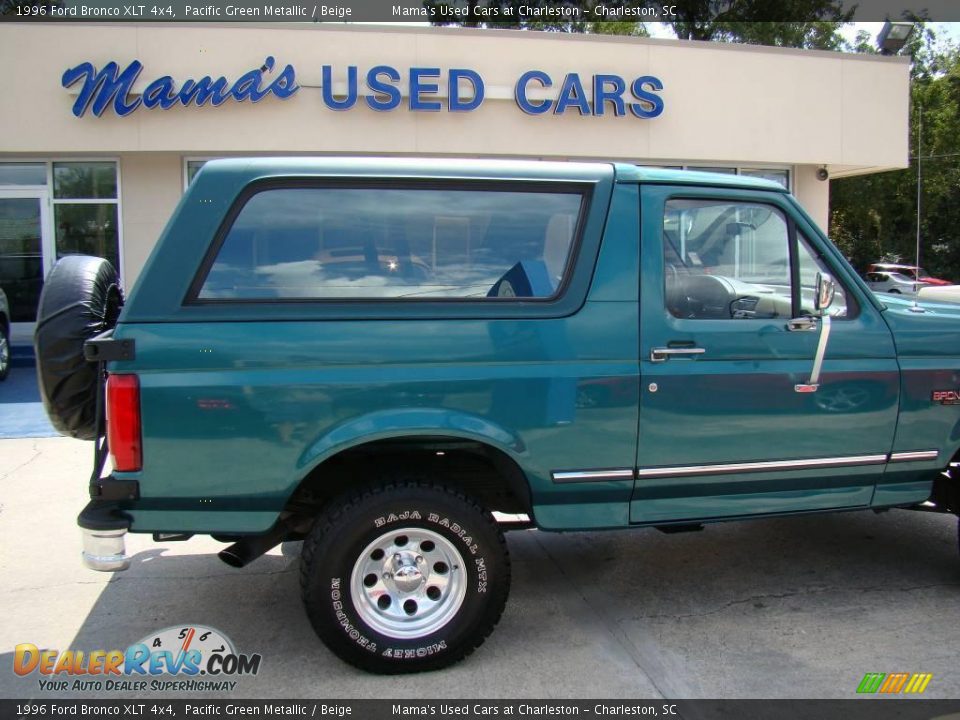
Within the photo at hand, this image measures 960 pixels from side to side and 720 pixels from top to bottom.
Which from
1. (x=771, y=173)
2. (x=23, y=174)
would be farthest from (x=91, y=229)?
(x=771, y=173)

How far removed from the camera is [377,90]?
12156mm

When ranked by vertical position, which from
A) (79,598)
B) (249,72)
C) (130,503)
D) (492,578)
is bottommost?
(79,598)

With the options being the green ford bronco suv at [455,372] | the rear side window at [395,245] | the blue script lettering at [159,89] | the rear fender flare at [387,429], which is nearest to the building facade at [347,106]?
the blue script lettering at [159,89]

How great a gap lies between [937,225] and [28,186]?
94.7 feet

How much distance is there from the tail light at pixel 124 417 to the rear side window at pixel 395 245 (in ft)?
1.47

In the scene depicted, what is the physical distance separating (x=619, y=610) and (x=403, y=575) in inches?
51.5

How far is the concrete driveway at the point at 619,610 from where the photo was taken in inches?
128

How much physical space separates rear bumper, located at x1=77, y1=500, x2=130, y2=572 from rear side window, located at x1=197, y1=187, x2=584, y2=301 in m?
0.94

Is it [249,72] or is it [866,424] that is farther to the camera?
[249,72]

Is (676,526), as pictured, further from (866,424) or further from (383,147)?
(383,147)

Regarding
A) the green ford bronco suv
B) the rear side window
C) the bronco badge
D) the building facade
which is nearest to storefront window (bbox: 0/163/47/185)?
the building facade

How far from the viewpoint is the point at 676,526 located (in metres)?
3.64

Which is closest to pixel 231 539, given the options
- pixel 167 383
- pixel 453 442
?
pixel 167 383

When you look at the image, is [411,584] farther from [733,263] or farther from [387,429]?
[733,263]
